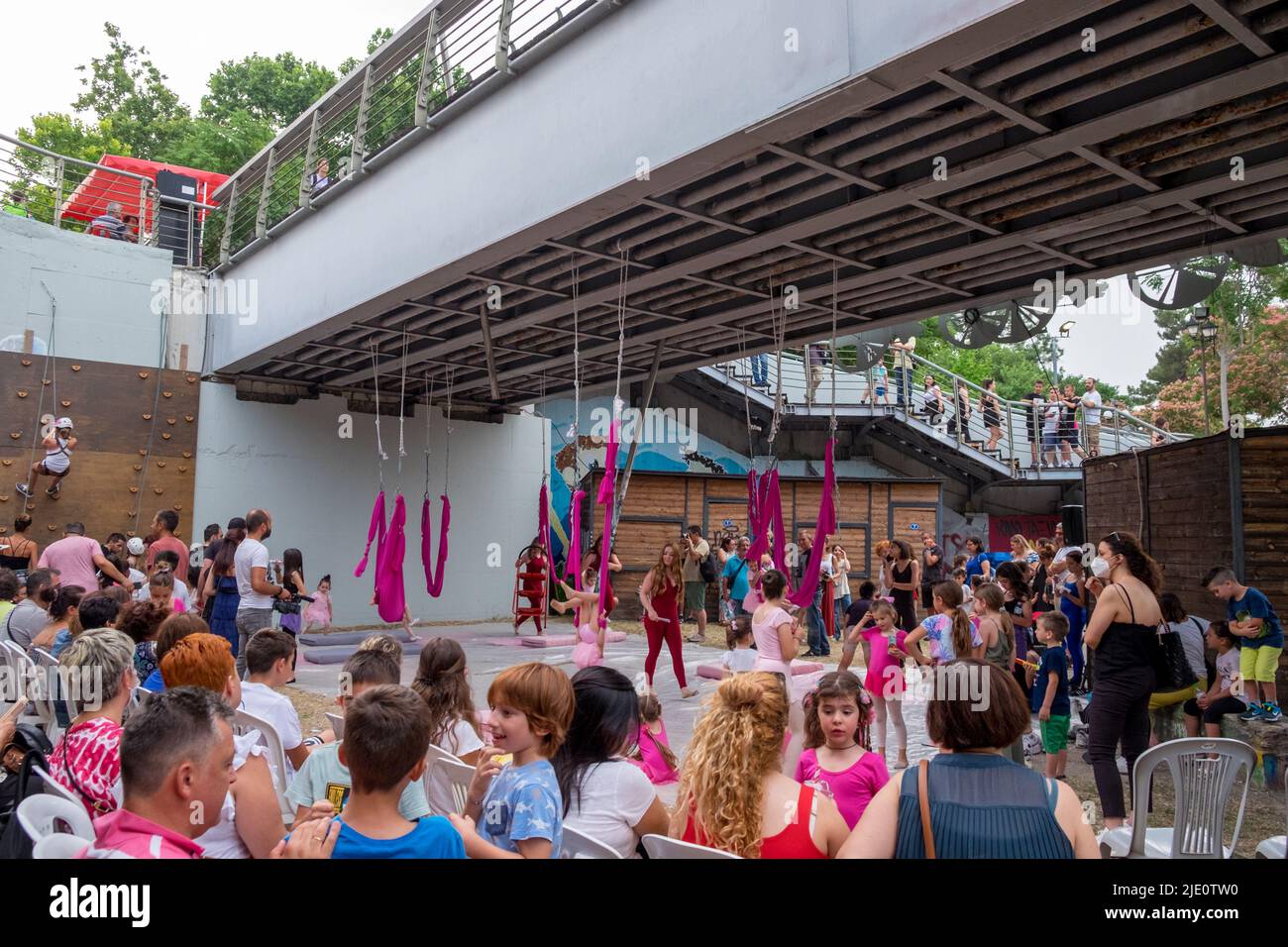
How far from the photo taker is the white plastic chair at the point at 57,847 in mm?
1950

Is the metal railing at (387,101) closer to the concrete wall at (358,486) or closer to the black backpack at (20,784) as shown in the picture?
the concrete wall at (358,486)

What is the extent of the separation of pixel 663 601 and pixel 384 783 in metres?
6.60

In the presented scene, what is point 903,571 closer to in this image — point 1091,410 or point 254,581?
point 254,581

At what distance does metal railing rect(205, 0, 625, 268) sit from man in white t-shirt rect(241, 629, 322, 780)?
5.09 meters

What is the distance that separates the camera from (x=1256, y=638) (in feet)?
20.7

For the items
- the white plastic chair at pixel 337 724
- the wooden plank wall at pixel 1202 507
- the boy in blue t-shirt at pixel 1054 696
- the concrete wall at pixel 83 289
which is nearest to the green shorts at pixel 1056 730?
the boy in blue t-shirt at pixel 1054 696

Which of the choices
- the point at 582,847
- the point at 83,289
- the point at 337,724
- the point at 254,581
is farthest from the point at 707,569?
the point at 582,847

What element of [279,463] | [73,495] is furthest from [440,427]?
[73,495]

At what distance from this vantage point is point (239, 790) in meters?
2.60

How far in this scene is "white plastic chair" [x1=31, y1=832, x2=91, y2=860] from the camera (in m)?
1.95

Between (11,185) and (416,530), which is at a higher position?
(11,185)
